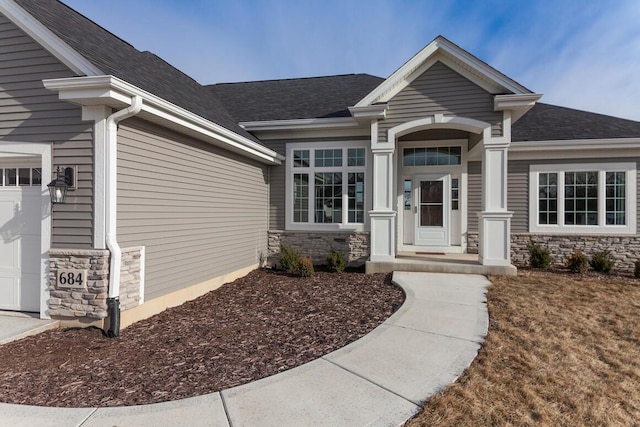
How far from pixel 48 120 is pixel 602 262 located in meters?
11.3

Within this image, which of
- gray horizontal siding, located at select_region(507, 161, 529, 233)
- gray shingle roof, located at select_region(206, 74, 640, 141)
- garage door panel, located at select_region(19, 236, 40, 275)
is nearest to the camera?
garage door panel, located at select_region(19, 236, 40, 275)

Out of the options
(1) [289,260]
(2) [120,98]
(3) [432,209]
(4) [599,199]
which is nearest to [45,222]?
(2) [120,98]

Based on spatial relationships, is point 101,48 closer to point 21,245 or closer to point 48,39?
point 48,39

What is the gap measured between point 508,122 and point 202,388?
24.8ft

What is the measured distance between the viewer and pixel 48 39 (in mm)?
4336

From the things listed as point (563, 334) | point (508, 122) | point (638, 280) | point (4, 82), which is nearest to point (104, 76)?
point (4, 82)

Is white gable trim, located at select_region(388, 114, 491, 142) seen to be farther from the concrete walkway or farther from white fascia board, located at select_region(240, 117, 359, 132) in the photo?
the concrete walkway

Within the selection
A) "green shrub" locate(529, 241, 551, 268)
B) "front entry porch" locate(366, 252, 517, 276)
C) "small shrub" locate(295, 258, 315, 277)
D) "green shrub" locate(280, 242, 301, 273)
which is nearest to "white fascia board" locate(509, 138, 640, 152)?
"green shrub" locate(529, 241, 551, 268)

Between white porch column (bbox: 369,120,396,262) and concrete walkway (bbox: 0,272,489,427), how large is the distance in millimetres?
3508

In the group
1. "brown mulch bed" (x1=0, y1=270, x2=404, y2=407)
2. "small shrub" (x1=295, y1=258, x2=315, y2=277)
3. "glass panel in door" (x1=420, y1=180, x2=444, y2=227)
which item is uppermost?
"glass panel in door" (x1=420, y1=180, x2=444, y2=227)

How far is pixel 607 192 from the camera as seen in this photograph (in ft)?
28.4

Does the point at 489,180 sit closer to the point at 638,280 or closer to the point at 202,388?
the point at 638,280

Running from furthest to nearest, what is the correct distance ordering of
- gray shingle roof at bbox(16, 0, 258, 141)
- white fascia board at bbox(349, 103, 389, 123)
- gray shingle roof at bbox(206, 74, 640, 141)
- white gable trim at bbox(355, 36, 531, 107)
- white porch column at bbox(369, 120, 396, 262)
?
1. gray shingle roof at bbox(206, 74, 640, 141)
2. white porch column at bbox(369, 120, 396, 262)
3. white fascia board at bbox(349, 103, 389, 123)
4. white gable trim at bbox(355, 36, 531, 107)
5. gray shingle roof at bbox(16, 0, 258, 141)

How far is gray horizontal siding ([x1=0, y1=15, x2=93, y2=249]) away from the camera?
173 inches
